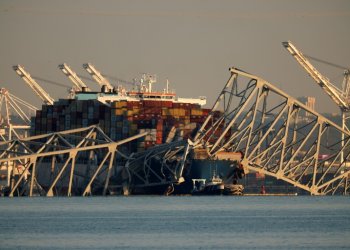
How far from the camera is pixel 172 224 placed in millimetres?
101312

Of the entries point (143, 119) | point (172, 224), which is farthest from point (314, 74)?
point (172, 224)

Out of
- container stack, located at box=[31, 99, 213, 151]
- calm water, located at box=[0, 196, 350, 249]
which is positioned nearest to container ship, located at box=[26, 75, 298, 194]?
container stack, located at box=[31, 99, 213, 151]

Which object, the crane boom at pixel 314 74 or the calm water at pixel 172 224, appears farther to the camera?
the crane boom at pixel 314 74

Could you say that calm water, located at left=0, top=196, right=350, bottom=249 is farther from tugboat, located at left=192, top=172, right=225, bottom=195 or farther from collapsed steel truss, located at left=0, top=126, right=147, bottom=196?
tugboat, located at left=192, top=172, right=225, bottom=195

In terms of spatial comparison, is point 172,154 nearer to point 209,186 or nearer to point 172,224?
point 209,186

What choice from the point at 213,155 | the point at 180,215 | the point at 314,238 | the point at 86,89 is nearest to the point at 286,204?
the point at 213,155

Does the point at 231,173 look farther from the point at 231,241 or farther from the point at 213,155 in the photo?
the point at 231,241

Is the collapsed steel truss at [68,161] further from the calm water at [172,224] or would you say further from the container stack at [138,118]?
the calm water at [172,224]

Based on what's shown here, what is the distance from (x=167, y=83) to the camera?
189 meters

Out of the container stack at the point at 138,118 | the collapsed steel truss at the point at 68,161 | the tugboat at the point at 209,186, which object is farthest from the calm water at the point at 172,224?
the container stack at the point at 138,118

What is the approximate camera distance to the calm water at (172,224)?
8494 cm

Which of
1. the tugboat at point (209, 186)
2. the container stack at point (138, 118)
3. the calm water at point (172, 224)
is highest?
the container stack at point (138, 118)

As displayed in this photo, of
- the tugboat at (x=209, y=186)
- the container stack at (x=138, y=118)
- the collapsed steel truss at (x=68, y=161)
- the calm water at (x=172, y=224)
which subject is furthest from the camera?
the container stack at (x=138, y=118)

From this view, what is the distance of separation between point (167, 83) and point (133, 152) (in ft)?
77.8
